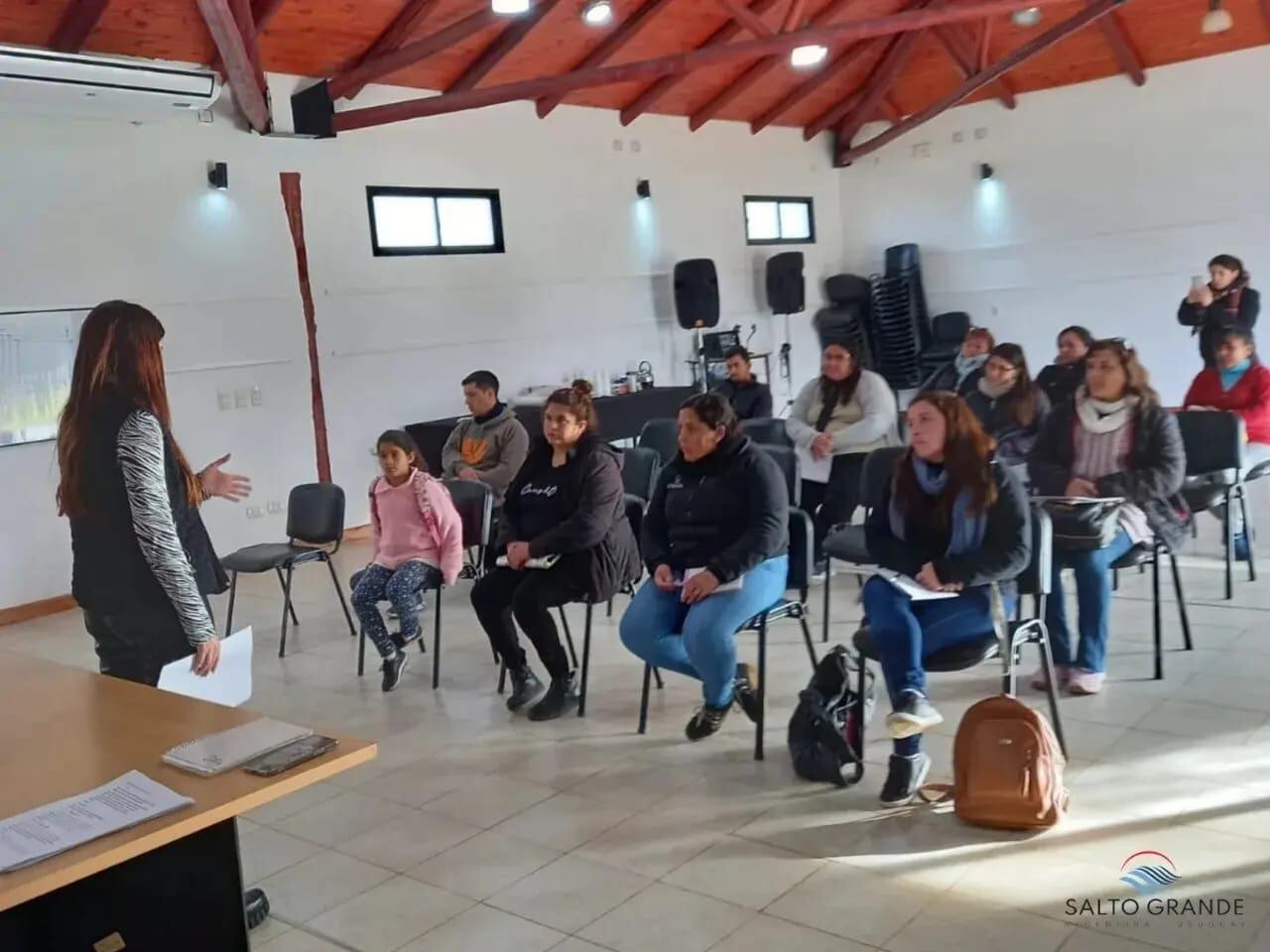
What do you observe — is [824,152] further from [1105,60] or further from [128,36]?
[128,36]

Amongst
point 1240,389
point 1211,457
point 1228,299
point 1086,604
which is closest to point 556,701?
point 1086,604

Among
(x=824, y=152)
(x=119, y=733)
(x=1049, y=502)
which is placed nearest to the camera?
(x=119, y=733)

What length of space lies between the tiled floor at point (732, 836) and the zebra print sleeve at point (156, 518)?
0.79m

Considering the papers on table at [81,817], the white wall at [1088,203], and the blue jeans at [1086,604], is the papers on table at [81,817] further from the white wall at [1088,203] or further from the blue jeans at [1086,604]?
the white wall at [1088,203]

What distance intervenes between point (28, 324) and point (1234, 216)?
30.8ft

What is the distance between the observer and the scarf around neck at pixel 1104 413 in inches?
158

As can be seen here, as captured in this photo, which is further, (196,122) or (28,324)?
(196,122)

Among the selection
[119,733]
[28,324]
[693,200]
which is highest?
[693,200]

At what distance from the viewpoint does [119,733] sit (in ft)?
6.41

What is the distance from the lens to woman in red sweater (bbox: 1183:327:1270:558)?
16.9 ft

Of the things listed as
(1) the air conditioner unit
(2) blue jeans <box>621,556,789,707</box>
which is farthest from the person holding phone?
(1) the air conditioner unit

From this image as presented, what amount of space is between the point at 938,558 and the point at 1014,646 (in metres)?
0.30

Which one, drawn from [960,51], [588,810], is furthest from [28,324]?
[960,51]

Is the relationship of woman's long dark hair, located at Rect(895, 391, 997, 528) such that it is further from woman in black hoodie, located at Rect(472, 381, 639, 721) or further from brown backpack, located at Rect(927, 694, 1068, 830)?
woman in black hoodie, located at Rect(472, 381, 639, 721)
